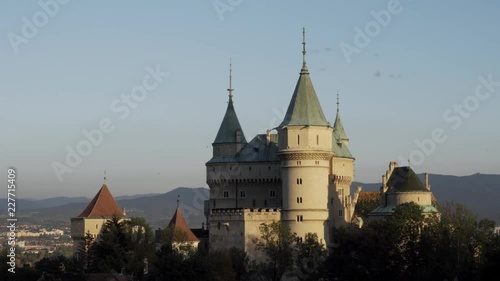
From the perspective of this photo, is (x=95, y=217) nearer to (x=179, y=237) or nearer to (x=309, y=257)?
(x=179, y=237)

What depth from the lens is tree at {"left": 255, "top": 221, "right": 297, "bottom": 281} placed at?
327 ft

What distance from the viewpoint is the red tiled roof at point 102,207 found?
11318 centimetres

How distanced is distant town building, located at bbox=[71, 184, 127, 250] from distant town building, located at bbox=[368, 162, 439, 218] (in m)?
25.6

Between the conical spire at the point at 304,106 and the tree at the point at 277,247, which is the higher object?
the conical spire at the point at 304,106

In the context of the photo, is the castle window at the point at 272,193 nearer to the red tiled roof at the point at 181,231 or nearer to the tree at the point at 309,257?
the red tiled roof at the point at 181,231

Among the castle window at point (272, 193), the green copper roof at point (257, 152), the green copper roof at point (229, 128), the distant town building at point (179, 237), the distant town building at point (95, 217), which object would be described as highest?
the green copper roof at point (229, 128)

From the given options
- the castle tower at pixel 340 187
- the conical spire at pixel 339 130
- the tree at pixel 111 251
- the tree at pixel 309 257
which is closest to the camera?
the tree at pixel 309 257

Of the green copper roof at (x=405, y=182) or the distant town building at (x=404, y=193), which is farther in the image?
the green copper roof at (x=405, y=182)

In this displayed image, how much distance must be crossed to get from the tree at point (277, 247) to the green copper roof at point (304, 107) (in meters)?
9.45

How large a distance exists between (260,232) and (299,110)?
11664 mm

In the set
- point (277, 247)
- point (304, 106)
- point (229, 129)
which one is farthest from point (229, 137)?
point (277, 247)

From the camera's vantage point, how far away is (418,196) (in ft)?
346

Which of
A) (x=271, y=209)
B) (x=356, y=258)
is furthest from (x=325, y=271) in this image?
(x=271, y=209)

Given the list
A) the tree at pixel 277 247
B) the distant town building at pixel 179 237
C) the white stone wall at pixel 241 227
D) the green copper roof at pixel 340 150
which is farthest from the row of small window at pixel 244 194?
the tree at pixel 277 247
